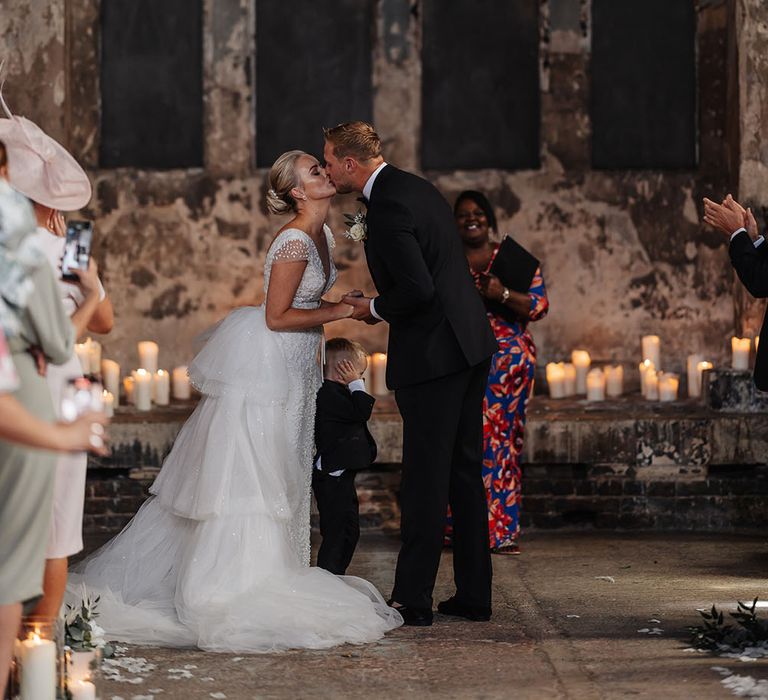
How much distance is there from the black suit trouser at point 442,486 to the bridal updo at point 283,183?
91 cm

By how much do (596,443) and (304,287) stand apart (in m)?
2.67

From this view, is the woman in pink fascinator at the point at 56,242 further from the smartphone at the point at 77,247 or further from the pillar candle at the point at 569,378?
the pillar candle at the point at 569,378

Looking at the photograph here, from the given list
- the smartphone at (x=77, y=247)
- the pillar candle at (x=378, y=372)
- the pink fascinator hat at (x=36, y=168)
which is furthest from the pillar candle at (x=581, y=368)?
the smartphone at (x=77, y=247)

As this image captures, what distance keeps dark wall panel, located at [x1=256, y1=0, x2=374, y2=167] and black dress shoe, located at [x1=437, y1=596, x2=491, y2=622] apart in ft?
13.3

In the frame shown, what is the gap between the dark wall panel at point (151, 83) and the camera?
9102mm

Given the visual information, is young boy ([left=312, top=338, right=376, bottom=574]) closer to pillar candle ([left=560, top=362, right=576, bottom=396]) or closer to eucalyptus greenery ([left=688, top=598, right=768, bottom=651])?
eucalyptus greenery ([left=688, top=598, right=768, bottom=651])

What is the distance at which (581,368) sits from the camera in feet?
29.2

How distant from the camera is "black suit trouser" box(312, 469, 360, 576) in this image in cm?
618

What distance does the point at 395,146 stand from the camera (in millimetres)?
9102

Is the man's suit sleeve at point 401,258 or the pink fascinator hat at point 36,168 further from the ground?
the pink fascinator hat at point 36,168

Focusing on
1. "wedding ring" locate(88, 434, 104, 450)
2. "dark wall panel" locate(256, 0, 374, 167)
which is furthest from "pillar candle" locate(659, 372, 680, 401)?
"wedding ring" locate(88, 434, 104, 450)

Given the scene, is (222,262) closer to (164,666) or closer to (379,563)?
(379,563)

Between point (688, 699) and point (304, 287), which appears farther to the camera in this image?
point (304, 287)

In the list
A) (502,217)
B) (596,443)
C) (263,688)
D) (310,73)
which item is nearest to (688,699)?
(263,688)
